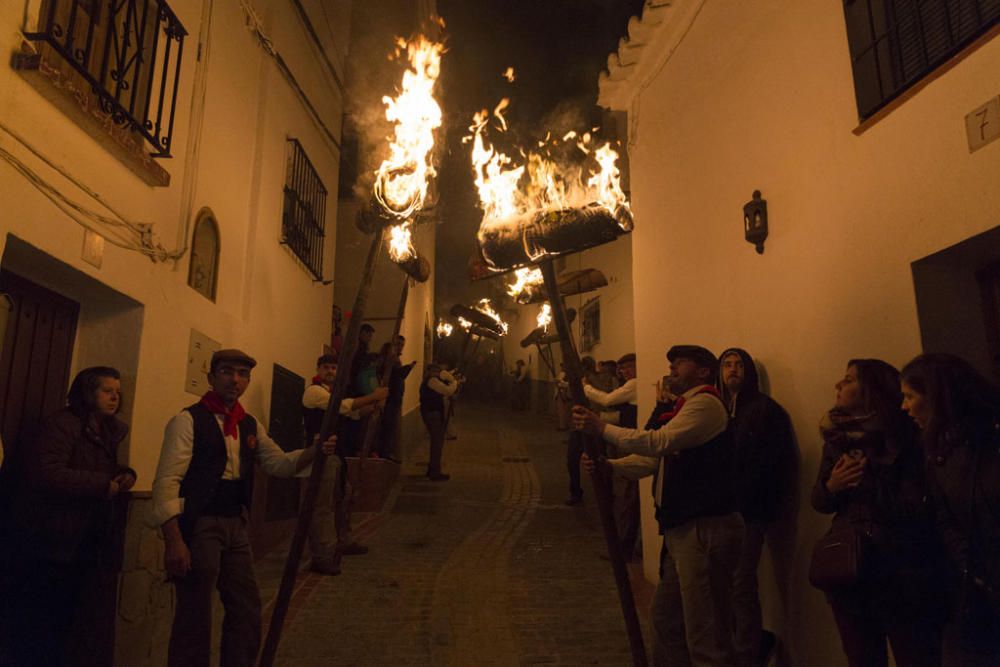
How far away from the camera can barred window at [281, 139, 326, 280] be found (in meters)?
8.11

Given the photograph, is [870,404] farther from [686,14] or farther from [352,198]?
[352,198]

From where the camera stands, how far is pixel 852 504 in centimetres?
326

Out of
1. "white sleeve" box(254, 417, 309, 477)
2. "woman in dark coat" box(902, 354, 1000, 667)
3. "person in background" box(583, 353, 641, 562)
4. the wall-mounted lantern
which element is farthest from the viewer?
"person in background" box(583, 353, 641, 562)

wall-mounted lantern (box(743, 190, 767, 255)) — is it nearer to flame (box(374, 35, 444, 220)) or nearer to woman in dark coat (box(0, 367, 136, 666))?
flame (box(374, 35, 444, 220))

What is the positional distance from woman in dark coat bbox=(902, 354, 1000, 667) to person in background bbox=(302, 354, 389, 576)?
14.1 feet

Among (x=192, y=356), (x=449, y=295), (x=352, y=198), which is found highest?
(x=449, y=295)

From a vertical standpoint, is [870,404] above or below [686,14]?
below

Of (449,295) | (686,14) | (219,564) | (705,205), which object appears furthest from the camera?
(449,295)

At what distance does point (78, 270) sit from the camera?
395cm

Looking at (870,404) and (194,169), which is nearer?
(870,404)

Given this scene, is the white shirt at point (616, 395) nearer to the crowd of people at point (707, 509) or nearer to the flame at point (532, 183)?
the crowd of people at point (707, 509)

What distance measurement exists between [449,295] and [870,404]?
27.0 meters

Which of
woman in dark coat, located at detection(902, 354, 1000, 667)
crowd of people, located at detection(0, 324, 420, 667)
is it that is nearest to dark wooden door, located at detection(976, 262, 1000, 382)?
woman in dark coat, located at detection(902, 354, 1000, 667)

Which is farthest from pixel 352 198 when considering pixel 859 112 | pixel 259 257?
pixel 859 112
